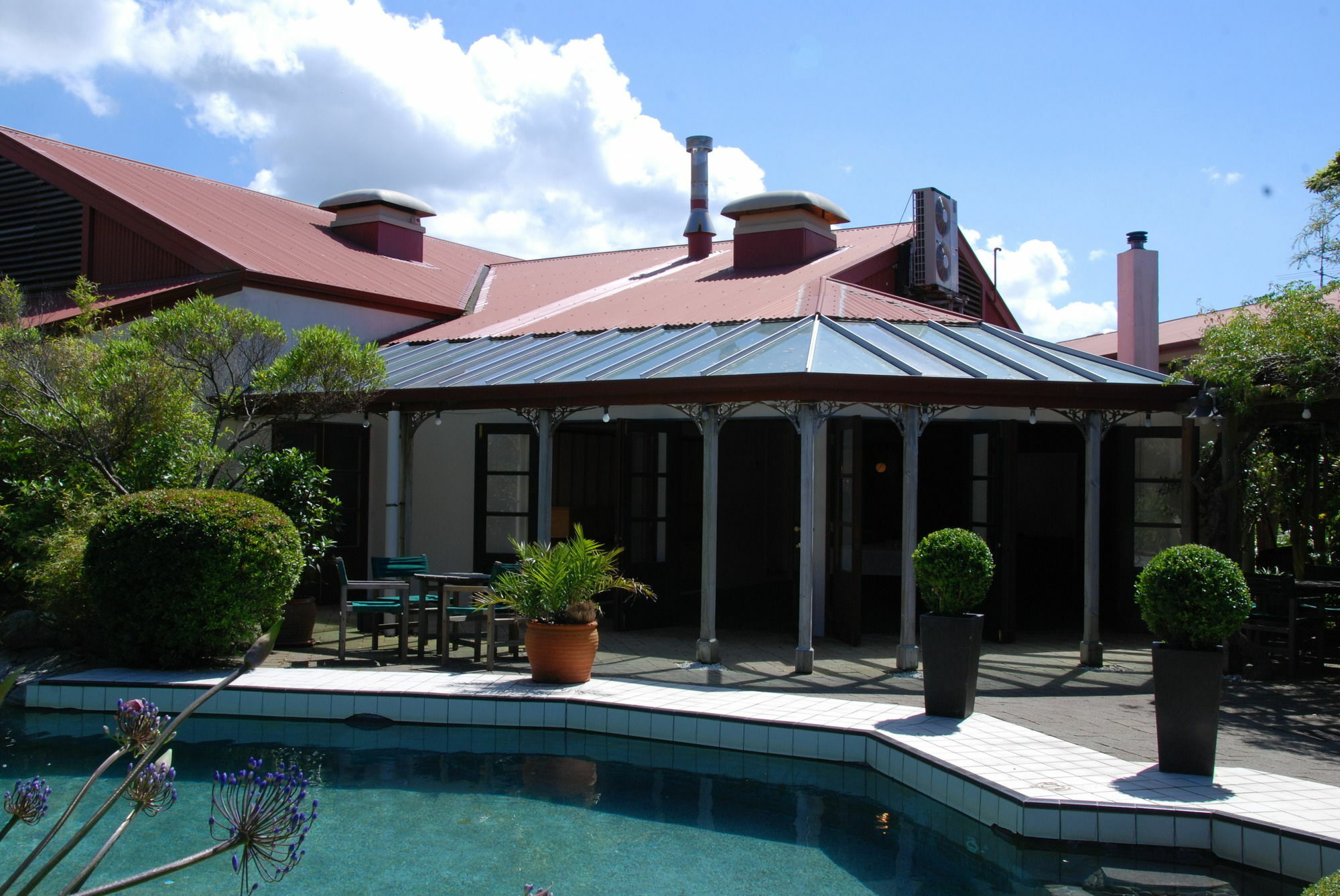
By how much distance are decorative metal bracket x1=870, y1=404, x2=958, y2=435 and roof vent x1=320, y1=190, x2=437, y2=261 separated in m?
9.46

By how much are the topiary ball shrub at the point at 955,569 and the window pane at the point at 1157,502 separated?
4543mm

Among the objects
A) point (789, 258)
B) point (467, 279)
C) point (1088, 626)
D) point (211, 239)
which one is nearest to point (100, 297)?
point (211, 239)

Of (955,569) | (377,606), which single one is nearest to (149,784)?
(955,569)

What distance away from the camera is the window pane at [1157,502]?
9.91 meters

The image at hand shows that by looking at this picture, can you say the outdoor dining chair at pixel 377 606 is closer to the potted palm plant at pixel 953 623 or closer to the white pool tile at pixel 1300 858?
the potted palm plant at pixel 953 623

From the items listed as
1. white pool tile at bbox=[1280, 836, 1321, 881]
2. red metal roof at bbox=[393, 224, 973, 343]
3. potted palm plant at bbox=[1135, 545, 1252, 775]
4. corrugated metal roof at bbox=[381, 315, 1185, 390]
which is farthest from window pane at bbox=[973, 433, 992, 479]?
white pool tile at bbox=[1280, 836, 1321, 881]

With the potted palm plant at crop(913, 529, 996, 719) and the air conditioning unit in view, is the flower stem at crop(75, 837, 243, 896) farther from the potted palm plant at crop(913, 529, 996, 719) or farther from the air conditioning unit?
the air conditioning unit

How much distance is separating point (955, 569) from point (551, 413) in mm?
3831

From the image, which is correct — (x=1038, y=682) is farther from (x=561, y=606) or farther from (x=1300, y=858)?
(x=1300, y=858)

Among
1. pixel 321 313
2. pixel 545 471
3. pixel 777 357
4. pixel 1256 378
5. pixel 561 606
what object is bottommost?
pixel 561 606

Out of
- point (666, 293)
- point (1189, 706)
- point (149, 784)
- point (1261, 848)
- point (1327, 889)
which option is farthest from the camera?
point (666, 293)

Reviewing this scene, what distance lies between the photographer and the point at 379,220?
50.3 feet

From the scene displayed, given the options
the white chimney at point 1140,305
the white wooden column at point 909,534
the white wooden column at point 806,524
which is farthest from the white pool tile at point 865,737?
the white chimney at point 1140,305

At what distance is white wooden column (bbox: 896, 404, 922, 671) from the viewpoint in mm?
7820
